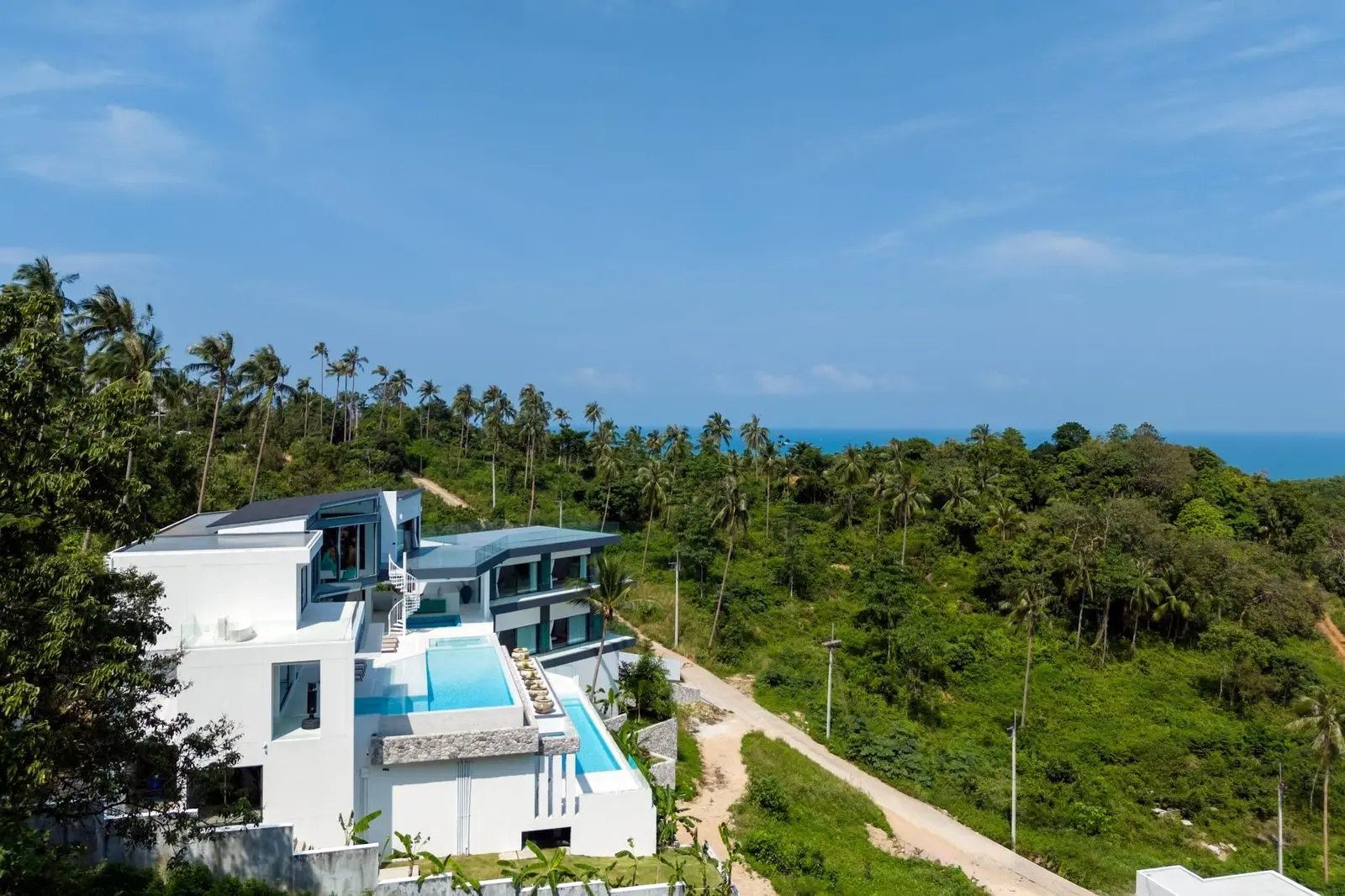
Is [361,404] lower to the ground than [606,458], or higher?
higher

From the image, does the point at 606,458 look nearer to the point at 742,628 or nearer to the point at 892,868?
the point at 742,628

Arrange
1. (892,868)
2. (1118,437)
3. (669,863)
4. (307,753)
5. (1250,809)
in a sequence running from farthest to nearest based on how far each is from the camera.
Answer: (1118,437) → (1250,809) → (892,868) → (669,863) → (307,753)

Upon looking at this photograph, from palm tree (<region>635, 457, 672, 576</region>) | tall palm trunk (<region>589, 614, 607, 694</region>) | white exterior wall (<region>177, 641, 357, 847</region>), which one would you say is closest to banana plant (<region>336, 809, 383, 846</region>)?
white exterior wall (<region>177, 641, 357, 847</region>)

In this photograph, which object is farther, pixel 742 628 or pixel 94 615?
pixel 742 628

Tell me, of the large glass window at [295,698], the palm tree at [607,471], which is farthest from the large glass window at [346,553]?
the palm tree at [607,471]

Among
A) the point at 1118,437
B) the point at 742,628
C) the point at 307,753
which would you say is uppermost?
the point at 1118,437

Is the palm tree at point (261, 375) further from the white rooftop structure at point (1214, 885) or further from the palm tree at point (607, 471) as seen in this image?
the white rooftop structure at point (1214, 885)

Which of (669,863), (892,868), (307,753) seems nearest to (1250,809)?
(892,868)
